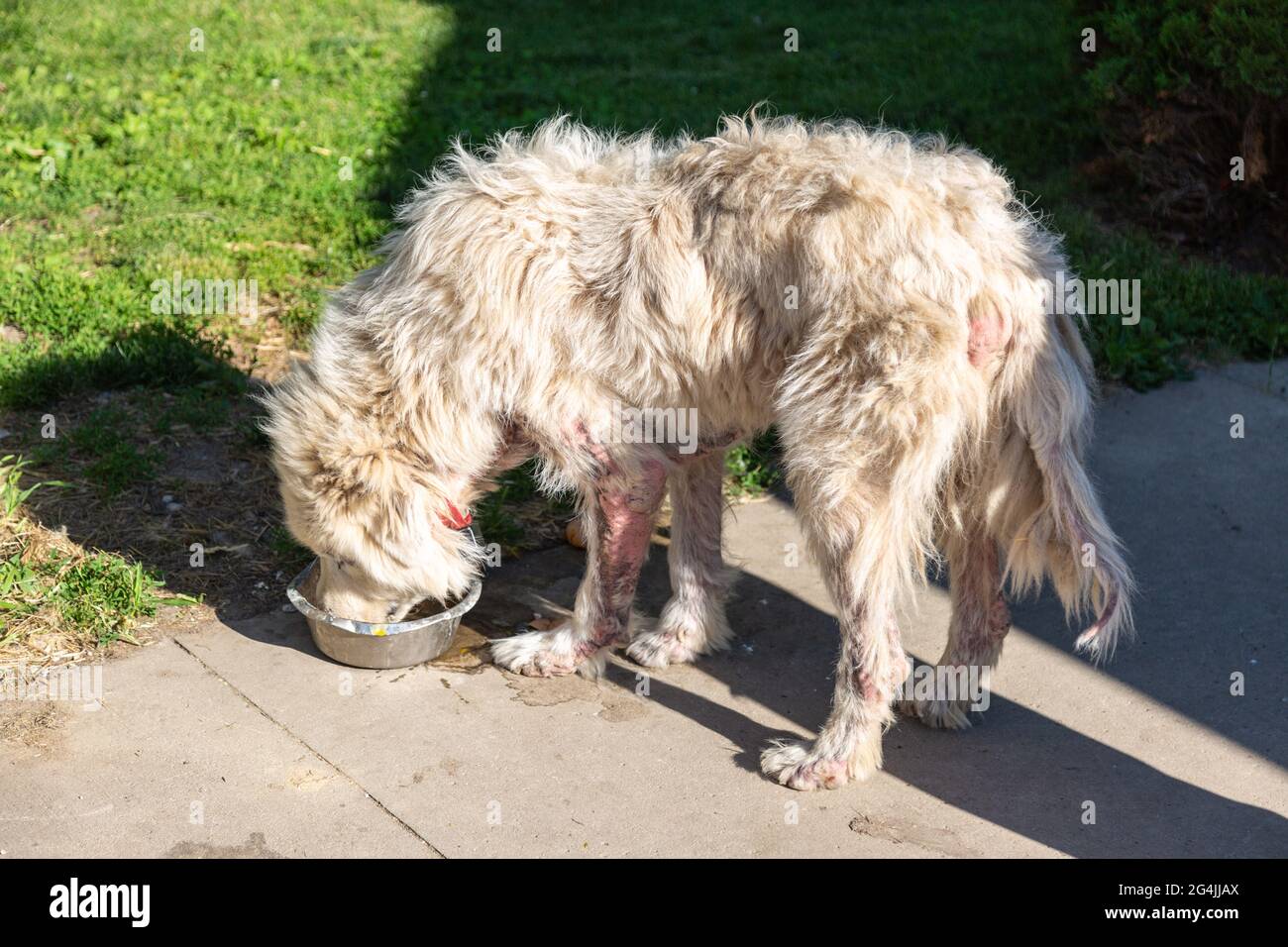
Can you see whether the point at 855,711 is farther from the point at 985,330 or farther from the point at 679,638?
the point at 985,330

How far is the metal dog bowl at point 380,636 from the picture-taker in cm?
455

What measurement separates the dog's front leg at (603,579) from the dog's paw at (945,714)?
1.05m

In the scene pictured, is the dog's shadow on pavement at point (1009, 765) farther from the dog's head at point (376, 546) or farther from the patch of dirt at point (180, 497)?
the patch of dirt at point (180, 497)

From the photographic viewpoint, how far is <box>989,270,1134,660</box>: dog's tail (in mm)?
3887

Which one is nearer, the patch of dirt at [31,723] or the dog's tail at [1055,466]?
the dog's tail at [1055,466]

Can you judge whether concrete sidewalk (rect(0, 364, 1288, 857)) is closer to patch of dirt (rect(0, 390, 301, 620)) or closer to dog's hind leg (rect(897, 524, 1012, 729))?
dog's hind leg (rect(897, 524, 1012, 729))

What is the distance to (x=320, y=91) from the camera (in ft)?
31.4

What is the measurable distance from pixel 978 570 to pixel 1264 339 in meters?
3.34

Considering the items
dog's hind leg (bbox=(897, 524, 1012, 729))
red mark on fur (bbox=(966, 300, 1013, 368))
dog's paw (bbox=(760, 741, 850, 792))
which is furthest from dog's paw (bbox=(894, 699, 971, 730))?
red mark on fur (bbox=(966, 300, 1013, 368))

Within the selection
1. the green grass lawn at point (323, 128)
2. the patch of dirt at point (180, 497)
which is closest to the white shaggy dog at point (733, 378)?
the patch of dirt at point (180, 497)

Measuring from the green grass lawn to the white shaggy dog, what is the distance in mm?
1312

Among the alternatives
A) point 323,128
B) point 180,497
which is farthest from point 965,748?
point 323,128

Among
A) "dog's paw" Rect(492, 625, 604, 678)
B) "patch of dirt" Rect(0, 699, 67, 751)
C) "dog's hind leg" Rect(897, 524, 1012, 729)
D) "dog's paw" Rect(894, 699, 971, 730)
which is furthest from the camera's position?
"dog's paw" Rect(492, 625, 604, 678)
